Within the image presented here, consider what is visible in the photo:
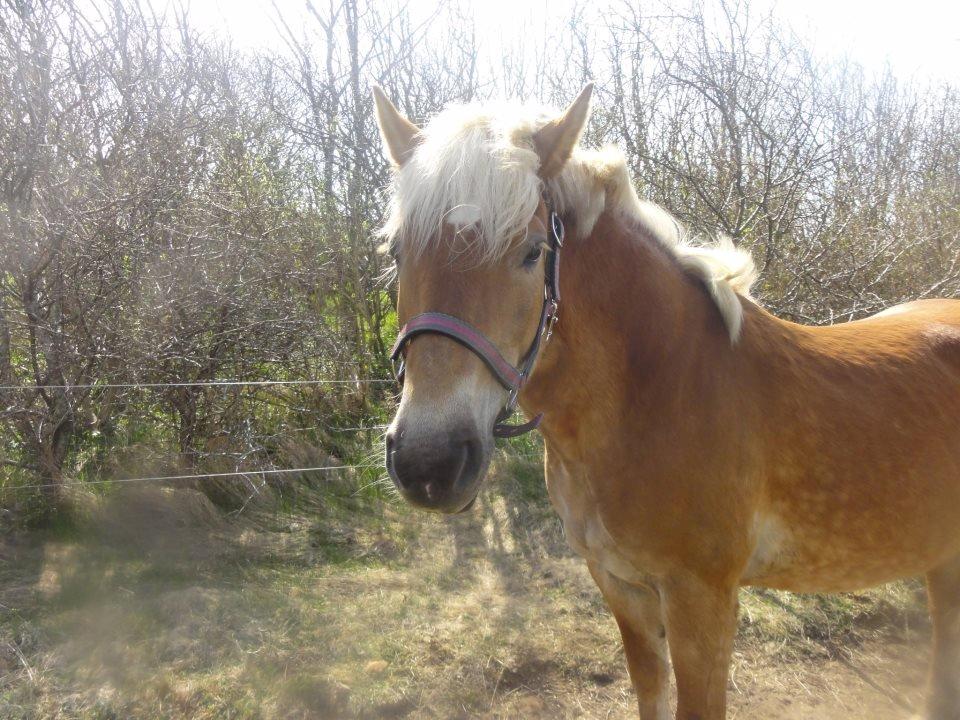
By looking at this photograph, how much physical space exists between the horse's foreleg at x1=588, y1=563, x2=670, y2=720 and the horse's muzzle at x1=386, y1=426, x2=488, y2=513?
1009mm

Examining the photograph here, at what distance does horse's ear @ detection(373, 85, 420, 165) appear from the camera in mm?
2037

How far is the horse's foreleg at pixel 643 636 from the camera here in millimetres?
2289

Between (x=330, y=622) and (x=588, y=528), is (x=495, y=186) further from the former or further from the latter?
(x=330, y=622)

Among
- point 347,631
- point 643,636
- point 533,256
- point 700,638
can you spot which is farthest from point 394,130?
point 347,631

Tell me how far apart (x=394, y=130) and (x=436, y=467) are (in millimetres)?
1160

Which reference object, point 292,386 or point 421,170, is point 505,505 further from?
point 421,170

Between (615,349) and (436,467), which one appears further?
(615,349)

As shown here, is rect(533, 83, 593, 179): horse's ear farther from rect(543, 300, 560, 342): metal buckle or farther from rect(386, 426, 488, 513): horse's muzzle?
rect(386, 426, 488, 513): horse's muzzle

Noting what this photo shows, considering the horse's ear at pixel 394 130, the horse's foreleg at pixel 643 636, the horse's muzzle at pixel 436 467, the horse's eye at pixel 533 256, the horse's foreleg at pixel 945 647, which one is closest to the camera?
the horse's muzzle at pixel 436 467

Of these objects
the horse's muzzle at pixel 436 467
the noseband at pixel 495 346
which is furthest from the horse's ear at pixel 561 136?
the horse's muzzle at pixel 436 467

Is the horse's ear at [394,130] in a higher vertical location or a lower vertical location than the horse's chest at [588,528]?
higher

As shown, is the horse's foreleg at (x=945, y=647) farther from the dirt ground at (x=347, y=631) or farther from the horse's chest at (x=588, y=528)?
the horse's chest at (x=588, y=528)

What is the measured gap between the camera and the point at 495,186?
1.65 metres

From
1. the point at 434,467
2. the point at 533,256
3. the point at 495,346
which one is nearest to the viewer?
the point at 434,467
